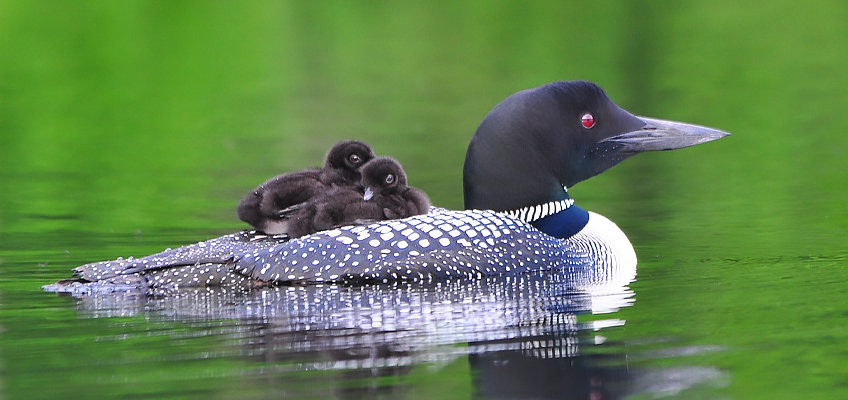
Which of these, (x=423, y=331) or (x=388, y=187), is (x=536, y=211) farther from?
(x=423, y=331)

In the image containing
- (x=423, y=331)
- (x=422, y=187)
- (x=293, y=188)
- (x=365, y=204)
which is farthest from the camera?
(x=422, y=187)

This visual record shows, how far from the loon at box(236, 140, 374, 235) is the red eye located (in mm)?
1016

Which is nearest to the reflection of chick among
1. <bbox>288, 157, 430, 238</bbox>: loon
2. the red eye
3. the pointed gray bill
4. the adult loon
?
<bbox>288, 157, 430, 238</bbox>: loon

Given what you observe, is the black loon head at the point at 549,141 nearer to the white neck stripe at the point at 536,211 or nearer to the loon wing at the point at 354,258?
the white neck stripe at the point at 536,211

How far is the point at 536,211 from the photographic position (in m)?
6.09

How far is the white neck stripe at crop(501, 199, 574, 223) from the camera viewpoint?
6.06 m

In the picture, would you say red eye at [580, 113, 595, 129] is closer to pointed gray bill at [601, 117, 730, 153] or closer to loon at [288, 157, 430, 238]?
pointed gray bill at [601, 117, 730, 153]

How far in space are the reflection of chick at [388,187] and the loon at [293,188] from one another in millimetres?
265

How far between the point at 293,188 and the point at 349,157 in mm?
350

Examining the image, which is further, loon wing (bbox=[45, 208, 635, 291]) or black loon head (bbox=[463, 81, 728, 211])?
black loon head (bbox=[463, 81, 728, 211])

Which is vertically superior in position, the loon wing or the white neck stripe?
the white neck stripe

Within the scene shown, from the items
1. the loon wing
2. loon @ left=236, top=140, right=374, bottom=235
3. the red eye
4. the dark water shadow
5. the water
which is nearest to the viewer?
the dark water shadow

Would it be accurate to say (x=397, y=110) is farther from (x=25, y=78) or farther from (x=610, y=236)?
(x=610, y=236)

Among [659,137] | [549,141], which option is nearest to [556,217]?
[549,141]
